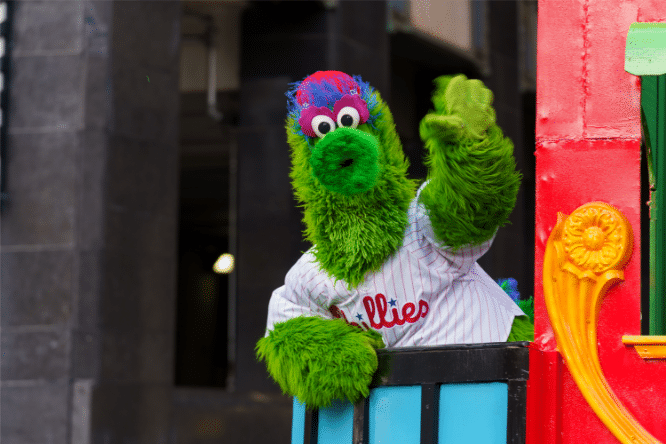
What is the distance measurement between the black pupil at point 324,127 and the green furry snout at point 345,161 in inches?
9.9

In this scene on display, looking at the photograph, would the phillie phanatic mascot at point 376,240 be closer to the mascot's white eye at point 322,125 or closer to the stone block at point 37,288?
the mascot's white eye at point 322,125

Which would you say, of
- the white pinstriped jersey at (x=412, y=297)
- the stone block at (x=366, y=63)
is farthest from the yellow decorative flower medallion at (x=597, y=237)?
the stone block at (x=366, y=63)

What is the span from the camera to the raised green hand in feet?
9.15

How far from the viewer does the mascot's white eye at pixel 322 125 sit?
3.24 meters

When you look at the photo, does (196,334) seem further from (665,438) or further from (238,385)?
(665,438)

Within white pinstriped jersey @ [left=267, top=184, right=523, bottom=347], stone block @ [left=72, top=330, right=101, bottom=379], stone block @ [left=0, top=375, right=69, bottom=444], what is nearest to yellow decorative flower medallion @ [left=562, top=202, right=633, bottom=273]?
white pinstriped jersey @ [left=267, top=184, right=523, bottom=347]

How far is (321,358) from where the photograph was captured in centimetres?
303

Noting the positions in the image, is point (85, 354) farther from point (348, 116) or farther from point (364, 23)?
point (348, 116)

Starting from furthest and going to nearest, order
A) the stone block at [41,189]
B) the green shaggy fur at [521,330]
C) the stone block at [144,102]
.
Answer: the stone block at [144,102], the stone block at [41,189], the green shaggy fur at [521,330]

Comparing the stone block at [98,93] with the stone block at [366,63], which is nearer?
the stone block at [98,93]

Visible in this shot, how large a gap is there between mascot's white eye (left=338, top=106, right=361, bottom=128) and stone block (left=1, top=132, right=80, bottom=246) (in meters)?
4.45

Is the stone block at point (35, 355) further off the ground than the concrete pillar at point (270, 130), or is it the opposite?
the concrete pillar at point (270, 130)

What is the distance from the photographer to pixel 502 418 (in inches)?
103

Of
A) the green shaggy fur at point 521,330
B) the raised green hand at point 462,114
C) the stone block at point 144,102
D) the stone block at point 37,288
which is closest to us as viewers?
the raised green hand at point 462,114
